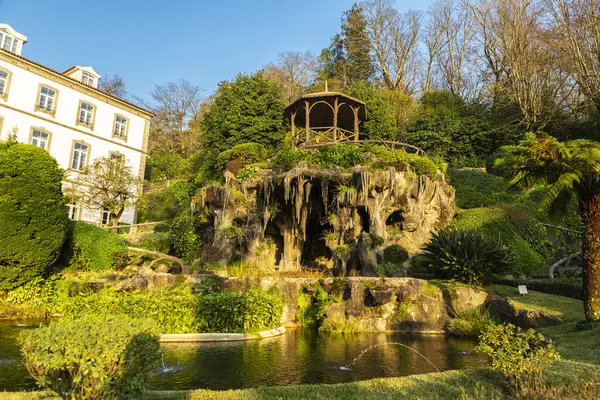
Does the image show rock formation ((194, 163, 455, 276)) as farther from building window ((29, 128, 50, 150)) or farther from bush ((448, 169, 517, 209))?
building window ((29, 128, 50, 150))

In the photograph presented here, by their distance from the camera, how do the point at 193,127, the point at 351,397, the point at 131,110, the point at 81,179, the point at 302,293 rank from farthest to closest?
the point at 193,127 < the point at 131,110 < the point at 81,179 < the point at 302,293 < the point at 351,397

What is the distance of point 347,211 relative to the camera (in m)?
17.8

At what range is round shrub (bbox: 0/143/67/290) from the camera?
13875mm

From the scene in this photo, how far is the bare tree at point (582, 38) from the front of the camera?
21984 mm

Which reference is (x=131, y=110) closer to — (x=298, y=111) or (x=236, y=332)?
(x=298, y=111)

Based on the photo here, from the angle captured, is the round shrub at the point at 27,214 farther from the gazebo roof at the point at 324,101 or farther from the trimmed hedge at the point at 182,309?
the gazebo roof at the point at 324,101

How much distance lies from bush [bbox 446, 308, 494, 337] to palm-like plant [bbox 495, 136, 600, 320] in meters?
2.63

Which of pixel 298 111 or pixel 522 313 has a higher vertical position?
pixel 298 111

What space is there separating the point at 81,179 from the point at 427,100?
32.3 m

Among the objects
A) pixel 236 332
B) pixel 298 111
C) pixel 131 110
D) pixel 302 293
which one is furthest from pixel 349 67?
pixel 236 332

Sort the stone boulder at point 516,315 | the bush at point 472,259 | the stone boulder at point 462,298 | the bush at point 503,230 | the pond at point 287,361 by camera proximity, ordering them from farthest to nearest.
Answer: the bush at point 503,230 → the bush at point 472,259 → the stone boulder at point 462,298 → the stone boulder at point 516,315 → the pond at point 287,361

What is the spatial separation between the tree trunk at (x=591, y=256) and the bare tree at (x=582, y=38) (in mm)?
16345

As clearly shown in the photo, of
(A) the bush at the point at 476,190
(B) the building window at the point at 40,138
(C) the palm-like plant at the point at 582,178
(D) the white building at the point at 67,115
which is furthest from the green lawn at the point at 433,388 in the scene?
(B) the building window at the point at 40,138

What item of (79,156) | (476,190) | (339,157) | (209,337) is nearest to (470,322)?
(209,337)
